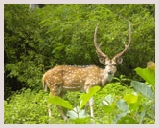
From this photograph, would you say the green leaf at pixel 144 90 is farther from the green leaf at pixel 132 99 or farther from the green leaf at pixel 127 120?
the green leaf at pixel 127 120

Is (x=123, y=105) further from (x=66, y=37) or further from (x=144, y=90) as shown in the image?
(x=66, y=37)

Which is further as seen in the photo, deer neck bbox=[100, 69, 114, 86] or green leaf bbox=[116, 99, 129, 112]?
deer neck bbox=[100, 69, 114, 86]

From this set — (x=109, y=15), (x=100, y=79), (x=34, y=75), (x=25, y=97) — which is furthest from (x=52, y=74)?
(x=109, y=15)

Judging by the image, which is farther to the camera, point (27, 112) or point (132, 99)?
point (27, 112)

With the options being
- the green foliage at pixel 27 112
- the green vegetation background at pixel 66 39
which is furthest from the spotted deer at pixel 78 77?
the green vegetation background at pixel 66 39

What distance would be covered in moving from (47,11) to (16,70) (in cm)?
178

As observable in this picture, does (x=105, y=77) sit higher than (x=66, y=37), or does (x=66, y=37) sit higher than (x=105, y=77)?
(x=66, y=37)

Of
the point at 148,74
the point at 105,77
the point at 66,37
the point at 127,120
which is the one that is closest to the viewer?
the point at 127,120

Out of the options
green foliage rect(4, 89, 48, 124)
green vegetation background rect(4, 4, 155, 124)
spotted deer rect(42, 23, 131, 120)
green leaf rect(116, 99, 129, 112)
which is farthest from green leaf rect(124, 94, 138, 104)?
green vegetation background rect(4, 4, 155, 124)

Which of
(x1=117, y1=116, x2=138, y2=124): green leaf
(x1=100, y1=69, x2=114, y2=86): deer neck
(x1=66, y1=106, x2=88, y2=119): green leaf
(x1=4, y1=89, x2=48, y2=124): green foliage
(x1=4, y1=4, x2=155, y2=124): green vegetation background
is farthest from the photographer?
(x1=4, y1=4, x2=155, y2=124): green vegetation background

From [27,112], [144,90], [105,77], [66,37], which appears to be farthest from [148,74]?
[66,37]

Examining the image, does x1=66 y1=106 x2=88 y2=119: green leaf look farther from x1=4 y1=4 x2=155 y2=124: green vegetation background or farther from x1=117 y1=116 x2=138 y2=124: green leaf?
x1=4 y1=4 x2=155 y2=124: green vegetation background

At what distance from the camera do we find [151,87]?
2.03m

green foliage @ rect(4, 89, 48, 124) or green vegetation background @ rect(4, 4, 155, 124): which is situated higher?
green vegetation background @ rect(4, 4, 155, 124)
